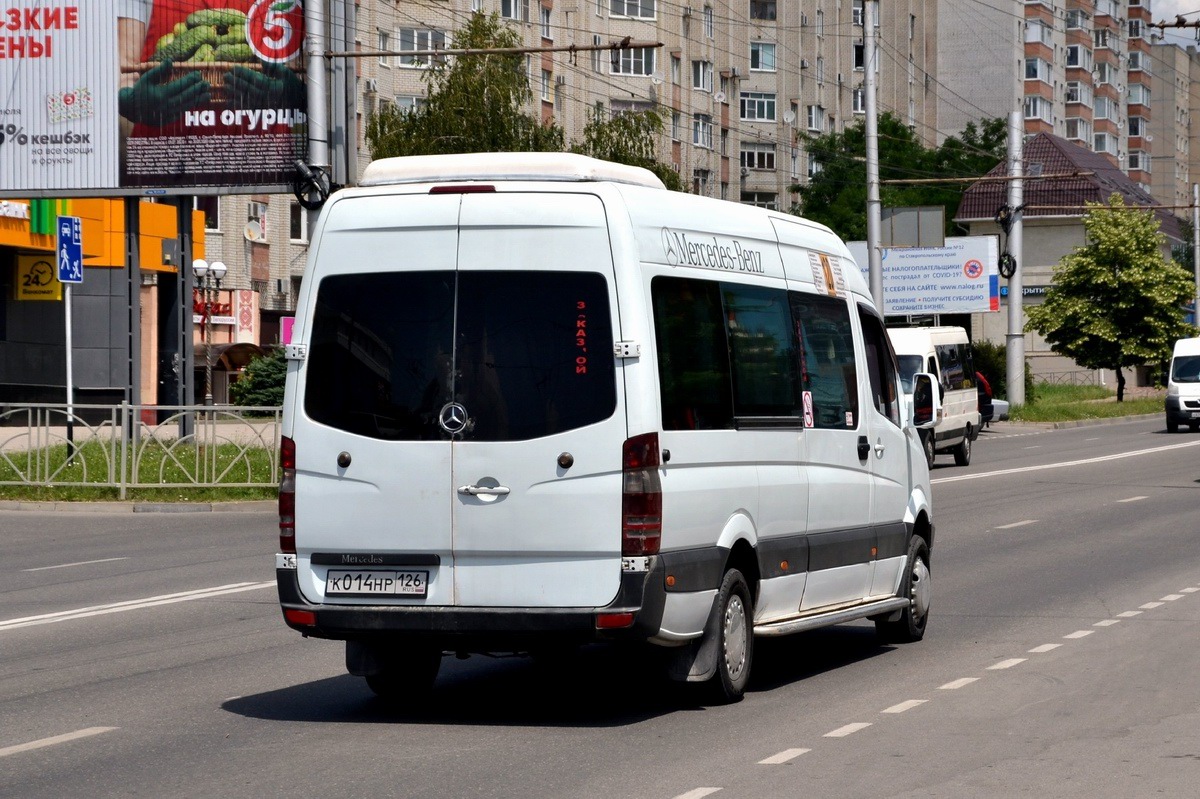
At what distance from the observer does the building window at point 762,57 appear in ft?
308

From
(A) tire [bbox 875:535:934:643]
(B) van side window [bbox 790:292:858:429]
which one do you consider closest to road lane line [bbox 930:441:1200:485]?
(A) tire [bbox 875:535:934:643]

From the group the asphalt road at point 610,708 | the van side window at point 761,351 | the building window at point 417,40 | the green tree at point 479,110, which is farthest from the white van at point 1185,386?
the van side window at point 761,351

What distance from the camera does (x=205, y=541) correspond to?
1905cm

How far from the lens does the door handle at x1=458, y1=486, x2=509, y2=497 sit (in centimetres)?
817

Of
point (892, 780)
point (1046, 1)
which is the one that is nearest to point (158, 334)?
point (892, 780)

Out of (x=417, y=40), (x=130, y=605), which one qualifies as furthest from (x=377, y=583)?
(x=417, y=40)

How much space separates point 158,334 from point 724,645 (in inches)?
1683

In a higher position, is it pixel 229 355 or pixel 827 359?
pixel 229 355

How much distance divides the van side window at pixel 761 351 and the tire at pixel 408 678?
1.92 m

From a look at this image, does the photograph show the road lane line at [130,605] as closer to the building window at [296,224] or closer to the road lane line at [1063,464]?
the road lane line at [1063,464]

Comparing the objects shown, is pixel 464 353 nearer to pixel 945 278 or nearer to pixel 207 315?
pixel 207 315

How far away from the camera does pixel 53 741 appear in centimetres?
793

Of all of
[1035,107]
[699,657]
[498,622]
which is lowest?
[699,657]

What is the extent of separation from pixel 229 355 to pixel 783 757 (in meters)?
47.7
